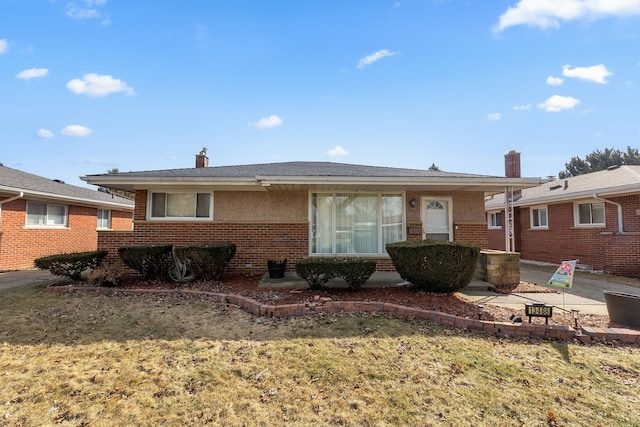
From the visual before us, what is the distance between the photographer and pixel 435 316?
4.86 meters

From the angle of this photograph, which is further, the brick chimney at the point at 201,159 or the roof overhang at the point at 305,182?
the brick chimney at the point at 201,159

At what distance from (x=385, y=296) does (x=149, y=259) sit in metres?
5.70

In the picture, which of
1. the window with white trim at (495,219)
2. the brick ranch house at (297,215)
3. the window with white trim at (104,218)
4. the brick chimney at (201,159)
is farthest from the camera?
the window with white trim at (495,219)

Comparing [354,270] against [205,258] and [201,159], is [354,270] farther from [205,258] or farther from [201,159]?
[201,159]

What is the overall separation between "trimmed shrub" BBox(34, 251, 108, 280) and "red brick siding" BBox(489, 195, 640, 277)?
16.0m

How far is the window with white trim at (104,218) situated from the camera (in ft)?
49.0

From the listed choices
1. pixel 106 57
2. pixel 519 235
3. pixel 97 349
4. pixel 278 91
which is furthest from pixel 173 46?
pixel 519 235

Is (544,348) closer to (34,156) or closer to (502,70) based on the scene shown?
(502,70)

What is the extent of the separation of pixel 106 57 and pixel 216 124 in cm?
359

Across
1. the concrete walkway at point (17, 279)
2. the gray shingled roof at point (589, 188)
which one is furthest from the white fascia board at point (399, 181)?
the concrete walkway at point (17, 279)

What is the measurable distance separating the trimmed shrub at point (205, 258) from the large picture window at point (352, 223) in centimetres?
270

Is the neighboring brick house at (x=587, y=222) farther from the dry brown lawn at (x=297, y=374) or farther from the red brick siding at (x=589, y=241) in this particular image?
the dry brown lawn at (x=297, y=374)

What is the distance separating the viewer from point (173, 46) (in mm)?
9023

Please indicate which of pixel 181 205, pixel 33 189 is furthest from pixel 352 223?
pixel 33 189
